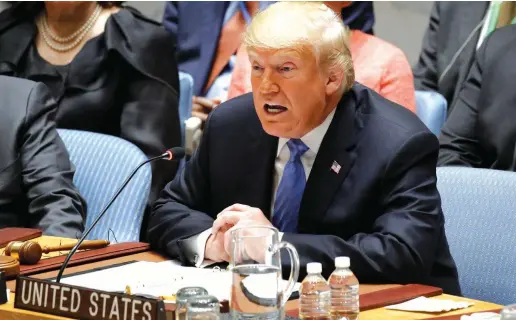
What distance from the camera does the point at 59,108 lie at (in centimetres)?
429

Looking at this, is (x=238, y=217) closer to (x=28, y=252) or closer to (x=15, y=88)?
(x=28, y=252)

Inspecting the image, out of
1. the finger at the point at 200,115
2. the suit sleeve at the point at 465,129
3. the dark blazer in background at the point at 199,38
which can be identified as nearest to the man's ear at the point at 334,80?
the suit sleeve at the point at 465,129

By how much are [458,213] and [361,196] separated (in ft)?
1.22

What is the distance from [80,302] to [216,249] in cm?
63

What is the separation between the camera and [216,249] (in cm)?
259

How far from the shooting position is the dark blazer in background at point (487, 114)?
3.68 metres

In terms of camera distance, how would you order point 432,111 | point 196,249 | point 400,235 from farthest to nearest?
point 432,111
point 196,249
point 400,235

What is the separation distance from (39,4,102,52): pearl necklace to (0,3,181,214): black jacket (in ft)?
0.19

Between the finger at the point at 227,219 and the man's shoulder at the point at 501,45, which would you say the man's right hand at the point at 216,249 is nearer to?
the finger at the point at 227,219

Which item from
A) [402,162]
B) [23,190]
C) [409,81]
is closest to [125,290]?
[402,162]

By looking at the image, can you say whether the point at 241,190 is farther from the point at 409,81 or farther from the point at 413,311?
the point at 409,81

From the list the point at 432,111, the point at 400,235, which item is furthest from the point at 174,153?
the point at 432,111

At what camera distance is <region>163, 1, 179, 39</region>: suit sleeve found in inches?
202

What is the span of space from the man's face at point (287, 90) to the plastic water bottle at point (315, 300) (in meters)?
0.77
